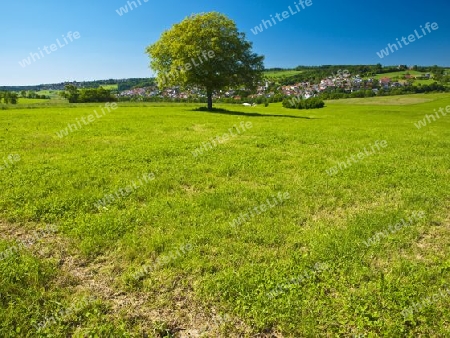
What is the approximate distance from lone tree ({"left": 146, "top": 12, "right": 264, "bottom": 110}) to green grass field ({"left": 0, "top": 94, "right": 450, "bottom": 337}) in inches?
1311

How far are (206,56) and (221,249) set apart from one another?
133 ft

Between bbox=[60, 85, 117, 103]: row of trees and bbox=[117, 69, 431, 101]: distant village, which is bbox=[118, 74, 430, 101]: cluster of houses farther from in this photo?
bbox=[60, 85, 117, 103]: row of trees

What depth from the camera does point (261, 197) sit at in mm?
9484

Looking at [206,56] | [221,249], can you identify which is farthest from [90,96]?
[221,249]

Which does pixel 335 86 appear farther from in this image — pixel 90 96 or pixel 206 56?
pixel 206 56

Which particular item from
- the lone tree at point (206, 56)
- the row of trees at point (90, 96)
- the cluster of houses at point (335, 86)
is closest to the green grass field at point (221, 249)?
the lone tree at point (206, 56)

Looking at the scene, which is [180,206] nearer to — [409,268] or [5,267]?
[5,267]

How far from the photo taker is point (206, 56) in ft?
140

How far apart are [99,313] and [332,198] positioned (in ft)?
24.4

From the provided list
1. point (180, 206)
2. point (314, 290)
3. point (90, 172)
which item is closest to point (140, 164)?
point (90, 172)

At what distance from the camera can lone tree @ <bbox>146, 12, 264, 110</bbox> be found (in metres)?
42.8

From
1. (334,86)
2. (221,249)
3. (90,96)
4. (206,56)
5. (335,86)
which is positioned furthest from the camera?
(334,86)

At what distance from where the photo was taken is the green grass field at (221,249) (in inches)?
190

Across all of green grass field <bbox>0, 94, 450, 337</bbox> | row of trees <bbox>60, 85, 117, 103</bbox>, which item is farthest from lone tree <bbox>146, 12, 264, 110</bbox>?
row of trees <bbox>60, 85, 117, 103</bbox>
